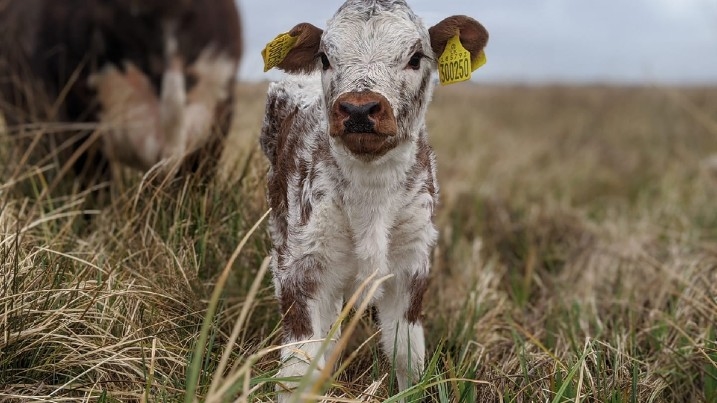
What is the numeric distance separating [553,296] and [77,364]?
2.94 metres

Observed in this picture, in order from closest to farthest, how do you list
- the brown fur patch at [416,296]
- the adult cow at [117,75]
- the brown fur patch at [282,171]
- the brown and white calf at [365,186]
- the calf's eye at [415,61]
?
the brown and white calf at [365,186]
the calf's eye at [415,61]
the brown fur patch at [416,296]
the brown fur patch at [282,171]
the adult cow at [117,75]

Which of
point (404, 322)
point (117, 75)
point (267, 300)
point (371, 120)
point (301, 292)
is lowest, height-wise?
point (267, 300)

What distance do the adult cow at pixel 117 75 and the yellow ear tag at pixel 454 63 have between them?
2491 mm

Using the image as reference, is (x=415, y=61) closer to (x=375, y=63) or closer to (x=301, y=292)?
(x=375, y=63)

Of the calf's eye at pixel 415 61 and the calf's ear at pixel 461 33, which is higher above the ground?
the calf's ear at pixel 461 33

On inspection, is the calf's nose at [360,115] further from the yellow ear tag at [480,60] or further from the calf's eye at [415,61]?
the yellow ear tag at [480,60]

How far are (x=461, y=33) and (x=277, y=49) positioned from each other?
25.9 inches

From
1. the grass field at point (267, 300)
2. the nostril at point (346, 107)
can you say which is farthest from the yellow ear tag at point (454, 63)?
the grass field at point (267, 300)

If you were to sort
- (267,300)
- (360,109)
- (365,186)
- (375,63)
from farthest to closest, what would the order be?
(267,300), (365,186), (375,63), (360,109)

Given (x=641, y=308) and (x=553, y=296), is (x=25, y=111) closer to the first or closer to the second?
(x=553, y=296)

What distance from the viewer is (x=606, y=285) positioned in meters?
5.23

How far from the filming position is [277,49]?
10.00 feet

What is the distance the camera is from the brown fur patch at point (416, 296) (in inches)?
119

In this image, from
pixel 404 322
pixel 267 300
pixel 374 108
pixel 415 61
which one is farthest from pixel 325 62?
pixel 267 300
